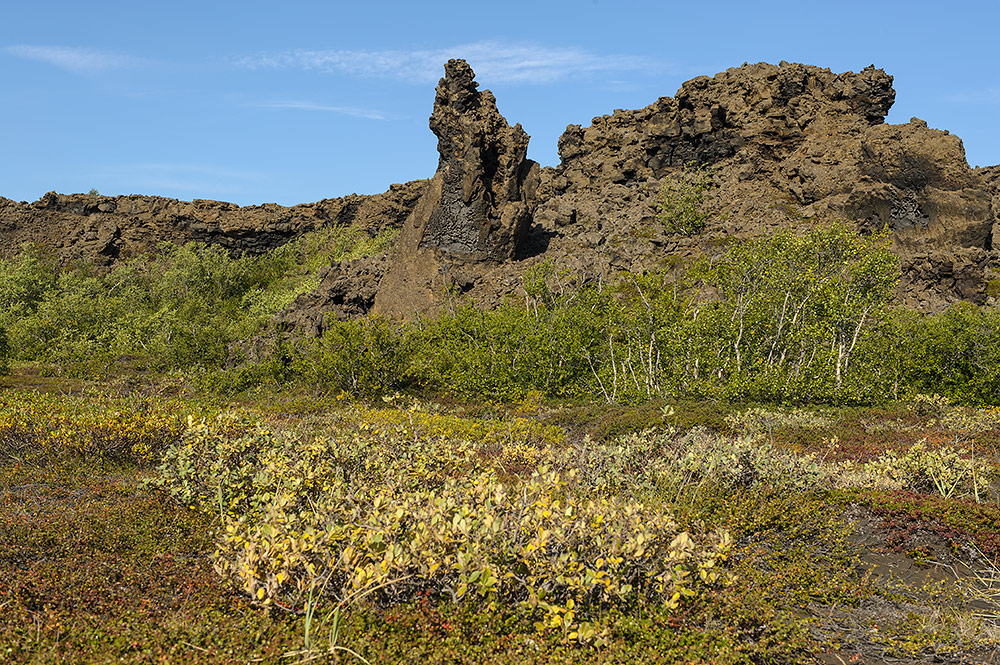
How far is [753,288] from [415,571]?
20183 mm

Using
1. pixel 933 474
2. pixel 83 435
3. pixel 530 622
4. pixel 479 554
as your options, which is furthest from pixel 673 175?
pixel 530 622

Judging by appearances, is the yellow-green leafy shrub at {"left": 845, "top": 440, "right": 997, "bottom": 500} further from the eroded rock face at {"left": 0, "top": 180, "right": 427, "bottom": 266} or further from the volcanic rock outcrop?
the eroded rock face at {"left": 0, "top": 180, "right": 427, "bottom": 266}

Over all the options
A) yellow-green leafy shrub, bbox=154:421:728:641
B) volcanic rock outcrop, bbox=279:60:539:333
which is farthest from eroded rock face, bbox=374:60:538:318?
yellow-green leafy shrub, bbox=154:421:728:641

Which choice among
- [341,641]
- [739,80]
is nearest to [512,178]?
[739,80]

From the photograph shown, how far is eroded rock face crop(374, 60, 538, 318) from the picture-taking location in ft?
140

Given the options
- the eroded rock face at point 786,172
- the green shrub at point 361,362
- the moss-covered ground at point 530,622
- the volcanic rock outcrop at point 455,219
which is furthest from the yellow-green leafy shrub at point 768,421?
the volcanic rock outcrop at point 455,219

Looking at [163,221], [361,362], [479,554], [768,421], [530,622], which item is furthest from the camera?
[163,221]

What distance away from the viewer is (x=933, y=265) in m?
39.7

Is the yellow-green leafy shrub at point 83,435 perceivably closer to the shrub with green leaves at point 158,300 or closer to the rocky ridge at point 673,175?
the shrub with green leaves at point 158,300

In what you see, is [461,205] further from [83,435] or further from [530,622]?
[530,622]

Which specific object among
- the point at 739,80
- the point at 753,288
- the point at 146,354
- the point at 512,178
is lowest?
the point at 146,354

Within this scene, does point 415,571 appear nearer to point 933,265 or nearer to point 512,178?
point 512,178

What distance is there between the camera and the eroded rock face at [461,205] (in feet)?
140

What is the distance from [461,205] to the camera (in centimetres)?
4356
